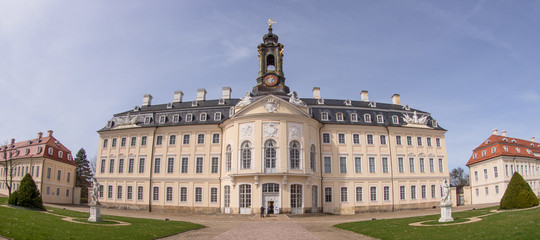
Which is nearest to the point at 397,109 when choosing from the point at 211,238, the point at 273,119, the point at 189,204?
the point at 273,119

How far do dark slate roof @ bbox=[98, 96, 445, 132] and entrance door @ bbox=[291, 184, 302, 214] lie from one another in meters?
9.27

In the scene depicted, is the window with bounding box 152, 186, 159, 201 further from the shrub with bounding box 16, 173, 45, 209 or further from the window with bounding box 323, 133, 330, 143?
the window with bounding box 323, 133, 330, 143

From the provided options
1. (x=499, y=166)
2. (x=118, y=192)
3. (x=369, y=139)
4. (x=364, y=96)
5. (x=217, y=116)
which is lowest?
(x=118, y=192)

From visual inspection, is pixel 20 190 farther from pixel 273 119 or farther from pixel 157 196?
pixel 273 119

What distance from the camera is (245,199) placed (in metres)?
35.8

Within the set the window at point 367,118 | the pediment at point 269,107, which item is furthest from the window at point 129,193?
the window at point 367,118

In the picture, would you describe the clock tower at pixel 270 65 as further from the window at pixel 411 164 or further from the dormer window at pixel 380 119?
the window at pixel 411 164

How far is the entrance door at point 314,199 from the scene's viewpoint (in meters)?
37.5

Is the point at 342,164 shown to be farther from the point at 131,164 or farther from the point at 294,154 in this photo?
the point at 131,164

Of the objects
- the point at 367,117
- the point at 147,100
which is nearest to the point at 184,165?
the point at 147,100

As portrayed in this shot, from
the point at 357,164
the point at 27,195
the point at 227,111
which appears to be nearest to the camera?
the point at 27,195

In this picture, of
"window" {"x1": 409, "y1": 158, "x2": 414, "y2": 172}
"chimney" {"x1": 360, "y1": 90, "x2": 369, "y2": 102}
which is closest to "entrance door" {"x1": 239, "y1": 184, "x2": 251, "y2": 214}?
"window" {"x1": 409, "y1": 158, "x2": 414, "y2": 172}

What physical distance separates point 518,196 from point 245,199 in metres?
22.5

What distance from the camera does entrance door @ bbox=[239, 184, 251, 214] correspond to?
3566 cm
